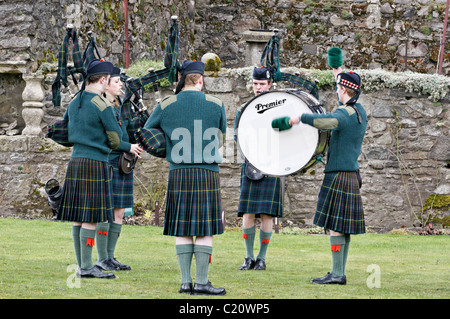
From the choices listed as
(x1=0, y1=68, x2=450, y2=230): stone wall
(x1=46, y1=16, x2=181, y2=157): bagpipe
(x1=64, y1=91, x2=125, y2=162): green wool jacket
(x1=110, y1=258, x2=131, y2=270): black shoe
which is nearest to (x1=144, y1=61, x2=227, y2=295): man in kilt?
(x1=46, y1=16, x2=181, y2=157): bagpipe

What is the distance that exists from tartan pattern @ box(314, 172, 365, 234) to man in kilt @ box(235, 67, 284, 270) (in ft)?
2.70

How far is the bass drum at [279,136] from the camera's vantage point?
5105mm

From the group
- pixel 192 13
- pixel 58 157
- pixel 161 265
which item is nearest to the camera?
pixel 161 265

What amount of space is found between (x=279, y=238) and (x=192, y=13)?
5.78 metres

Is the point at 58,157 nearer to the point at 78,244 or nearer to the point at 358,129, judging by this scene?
the point at 78,244

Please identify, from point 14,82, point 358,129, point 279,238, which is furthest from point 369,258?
point 14,82

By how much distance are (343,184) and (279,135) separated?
0.60 meters

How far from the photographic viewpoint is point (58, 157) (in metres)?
9.23

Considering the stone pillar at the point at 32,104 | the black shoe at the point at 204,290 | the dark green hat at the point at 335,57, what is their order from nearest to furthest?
the black shoe at the point at 204,290
the dark green hat at the point at 335,57
the stone pillar at the point at 32,104

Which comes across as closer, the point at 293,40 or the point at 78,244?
the point at 78,244

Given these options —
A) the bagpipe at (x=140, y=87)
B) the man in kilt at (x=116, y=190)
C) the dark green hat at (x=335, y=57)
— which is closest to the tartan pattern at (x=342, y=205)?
the dark green hat at (x=335, y=57)

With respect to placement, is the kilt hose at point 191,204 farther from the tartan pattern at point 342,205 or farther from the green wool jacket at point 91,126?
the tartan pattern at point 342,205

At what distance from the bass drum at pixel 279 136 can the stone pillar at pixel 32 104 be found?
466cm

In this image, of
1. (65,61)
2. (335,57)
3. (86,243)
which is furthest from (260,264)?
(65,61)
